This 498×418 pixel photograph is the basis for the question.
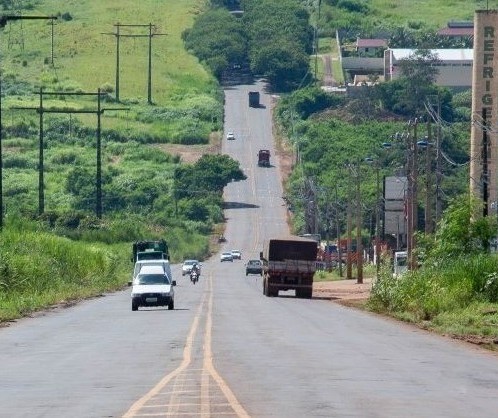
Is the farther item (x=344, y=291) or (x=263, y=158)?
(x=263, y=158)

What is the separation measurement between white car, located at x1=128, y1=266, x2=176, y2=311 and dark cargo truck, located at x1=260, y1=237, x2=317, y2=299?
11520mm

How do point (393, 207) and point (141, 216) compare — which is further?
point (141, 216)

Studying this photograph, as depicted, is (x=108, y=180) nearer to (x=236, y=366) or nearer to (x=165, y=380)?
(x=236, y=366)

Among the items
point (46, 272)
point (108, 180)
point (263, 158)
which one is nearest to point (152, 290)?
point (46, 272)

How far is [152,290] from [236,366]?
26.5m

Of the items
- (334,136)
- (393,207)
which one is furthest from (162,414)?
(334,136)

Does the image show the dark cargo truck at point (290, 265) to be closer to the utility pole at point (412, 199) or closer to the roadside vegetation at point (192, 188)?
the utility pole at point (412, 199)

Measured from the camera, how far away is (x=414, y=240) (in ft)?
224

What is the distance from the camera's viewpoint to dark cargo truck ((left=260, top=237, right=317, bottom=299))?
212 feet

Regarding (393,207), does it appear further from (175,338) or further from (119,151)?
(119,151)

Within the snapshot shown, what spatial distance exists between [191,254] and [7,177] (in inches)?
990

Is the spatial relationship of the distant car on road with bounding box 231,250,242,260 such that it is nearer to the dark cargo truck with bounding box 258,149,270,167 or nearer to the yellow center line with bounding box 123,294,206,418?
the dark cargo truck with bounding box 258,149,270,167

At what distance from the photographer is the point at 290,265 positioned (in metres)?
64.4

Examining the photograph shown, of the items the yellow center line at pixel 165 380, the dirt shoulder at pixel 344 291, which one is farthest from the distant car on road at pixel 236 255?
the yellow center line at pixel 165 380
